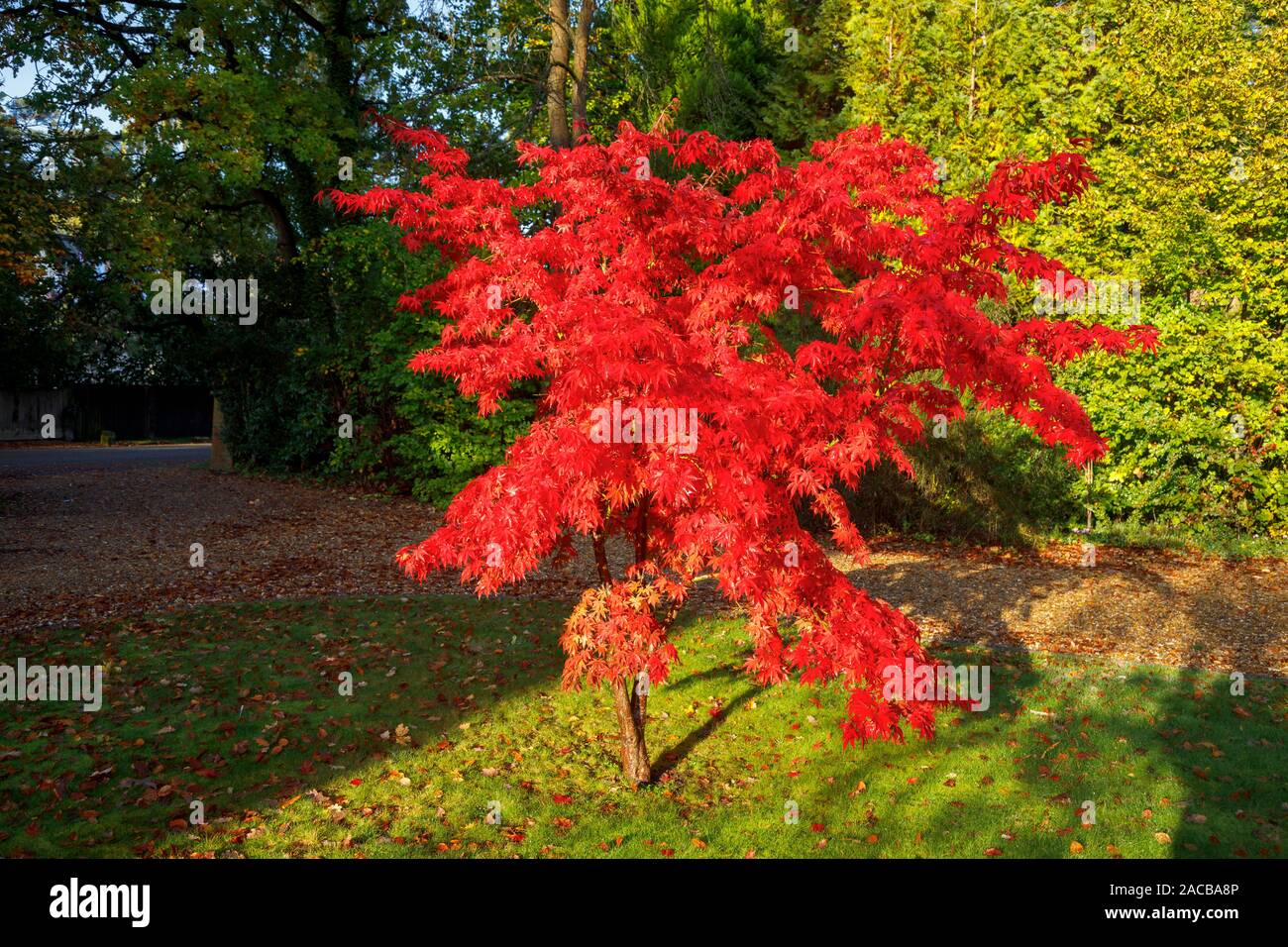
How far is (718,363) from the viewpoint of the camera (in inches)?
186

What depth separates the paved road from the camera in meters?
19.3

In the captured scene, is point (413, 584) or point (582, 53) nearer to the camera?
point (413, 584)

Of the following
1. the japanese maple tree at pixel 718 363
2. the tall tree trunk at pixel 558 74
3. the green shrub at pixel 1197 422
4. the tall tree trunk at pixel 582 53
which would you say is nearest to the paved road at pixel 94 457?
the tall tree trunk at pixel 558 74

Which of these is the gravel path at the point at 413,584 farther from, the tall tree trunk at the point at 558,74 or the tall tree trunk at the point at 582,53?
the tall tree trunk at the point at 582,53

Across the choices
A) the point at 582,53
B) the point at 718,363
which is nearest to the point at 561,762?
the point at 718,363

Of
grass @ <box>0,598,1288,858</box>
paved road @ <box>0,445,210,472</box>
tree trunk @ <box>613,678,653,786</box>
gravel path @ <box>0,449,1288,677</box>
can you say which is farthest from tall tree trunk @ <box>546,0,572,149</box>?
paved road @ <box>0,445,210,472</box>

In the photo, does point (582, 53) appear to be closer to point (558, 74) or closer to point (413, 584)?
point (558, 74)

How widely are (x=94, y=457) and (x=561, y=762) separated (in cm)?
2150

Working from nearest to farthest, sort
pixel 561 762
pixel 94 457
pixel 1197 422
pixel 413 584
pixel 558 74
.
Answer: pixel 561 762, pixel 413 584, pixel 1197 422, pixel 558 74, pixel 94 457

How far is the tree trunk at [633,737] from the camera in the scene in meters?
5.52

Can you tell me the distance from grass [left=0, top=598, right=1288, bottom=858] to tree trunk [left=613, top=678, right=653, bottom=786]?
117 millimetres

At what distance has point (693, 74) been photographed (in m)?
18.2
